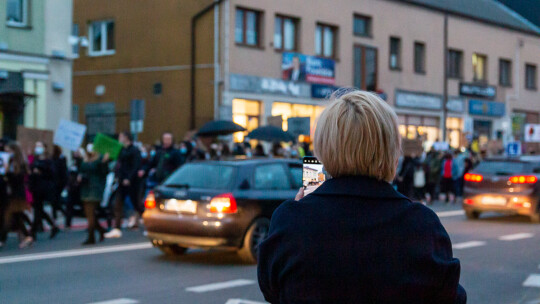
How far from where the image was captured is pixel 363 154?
7.55ft

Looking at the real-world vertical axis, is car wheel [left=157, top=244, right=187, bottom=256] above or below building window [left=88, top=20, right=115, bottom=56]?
below

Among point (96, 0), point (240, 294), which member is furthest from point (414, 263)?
point (96, 0)

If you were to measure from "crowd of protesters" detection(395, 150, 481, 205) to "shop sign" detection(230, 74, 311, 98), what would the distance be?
21.4 feet

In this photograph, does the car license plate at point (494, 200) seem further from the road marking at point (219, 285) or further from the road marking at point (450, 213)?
the road marking at point (219, 285)

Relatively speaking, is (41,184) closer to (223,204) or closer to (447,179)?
(223,204)

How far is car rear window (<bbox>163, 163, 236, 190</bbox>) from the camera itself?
33.8 feet

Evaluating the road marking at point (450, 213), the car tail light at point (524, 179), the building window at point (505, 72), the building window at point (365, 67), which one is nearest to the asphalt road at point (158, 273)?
the car tail light at point (524, 179)

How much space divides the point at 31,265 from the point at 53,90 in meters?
12.9

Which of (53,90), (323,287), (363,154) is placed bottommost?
(323,287)

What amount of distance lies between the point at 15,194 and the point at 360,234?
10927 mm

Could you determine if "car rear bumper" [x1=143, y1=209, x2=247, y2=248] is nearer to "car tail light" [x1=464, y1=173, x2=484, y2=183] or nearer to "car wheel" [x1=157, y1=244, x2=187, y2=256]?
"car wheel" [x1=157, y1=244, x2=187, y2=256]

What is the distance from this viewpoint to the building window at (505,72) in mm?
42219

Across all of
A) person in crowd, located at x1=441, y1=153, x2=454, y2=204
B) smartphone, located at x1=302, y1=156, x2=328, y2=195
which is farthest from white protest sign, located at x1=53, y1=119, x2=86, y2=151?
smartphone, located at x1=302, y1=156, x2=328, y2=195

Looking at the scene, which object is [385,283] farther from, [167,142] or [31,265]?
[167,142]
